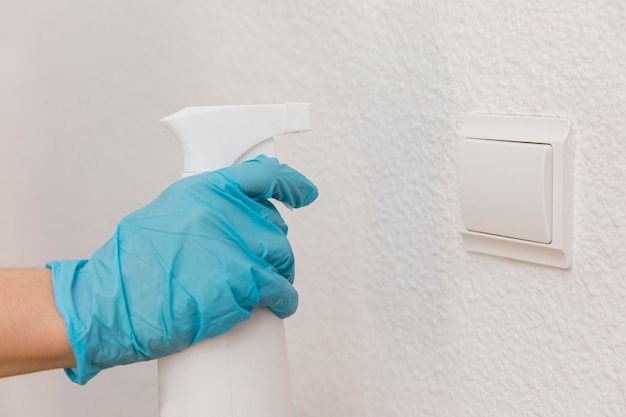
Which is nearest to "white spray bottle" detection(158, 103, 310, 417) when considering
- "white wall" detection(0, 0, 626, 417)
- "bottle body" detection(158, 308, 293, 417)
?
"bottle body" detection(158, 308, 293, 417)

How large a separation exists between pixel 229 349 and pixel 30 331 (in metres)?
0.12

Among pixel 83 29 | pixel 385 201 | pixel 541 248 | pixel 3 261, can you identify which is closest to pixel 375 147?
pixel 385 201

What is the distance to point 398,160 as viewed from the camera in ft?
1.81

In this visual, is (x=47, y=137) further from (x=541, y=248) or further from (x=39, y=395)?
(x=541, y=248)

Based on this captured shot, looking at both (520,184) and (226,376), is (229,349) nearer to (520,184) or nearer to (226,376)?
(226,376)

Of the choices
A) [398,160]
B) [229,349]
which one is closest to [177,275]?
[229,349]

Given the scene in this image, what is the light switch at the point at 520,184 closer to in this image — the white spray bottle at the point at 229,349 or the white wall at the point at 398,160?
the white wall at the point at 398,160

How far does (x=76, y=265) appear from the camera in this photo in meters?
0.49

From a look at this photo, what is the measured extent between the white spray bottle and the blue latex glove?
0.01 m

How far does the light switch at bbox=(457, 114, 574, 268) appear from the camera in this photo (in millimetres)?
429

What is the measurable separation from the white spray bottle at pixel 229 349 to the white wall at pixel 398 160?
10 cm

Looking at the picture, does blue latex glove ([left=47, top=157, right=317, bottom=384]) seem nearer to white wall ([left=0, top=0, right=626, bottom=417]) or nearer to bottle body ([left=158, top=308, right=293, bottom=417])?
bottle body ([left=158, top=308, right=293, bottom=417])

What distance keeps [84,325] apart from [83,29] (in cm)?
50

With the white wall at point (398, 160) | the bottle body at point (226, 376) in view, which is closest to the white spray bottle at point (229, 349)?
the bottle body at point (226, 376)
